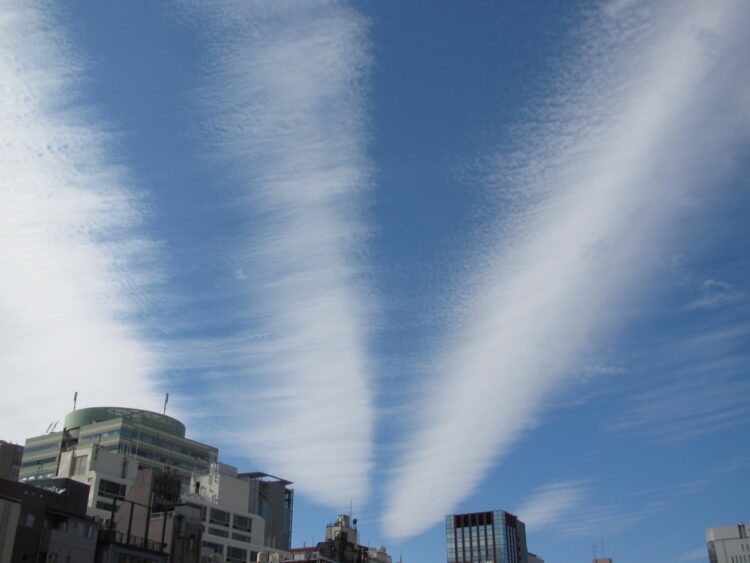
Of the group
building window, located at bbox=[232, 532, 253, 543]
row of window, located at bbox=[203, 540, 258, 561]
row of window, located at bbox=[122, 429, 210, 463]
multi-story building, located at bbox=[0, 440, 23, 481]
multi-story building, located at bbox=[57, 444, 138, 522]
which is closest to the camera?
multi-story building, located at bbox=[0, 440, 23, 481]

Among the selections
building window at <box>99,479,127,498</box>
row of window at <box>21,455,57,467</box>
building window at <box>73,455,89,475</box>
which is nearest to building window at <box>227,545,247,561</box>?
building window at <box>99,479,127,498</box>

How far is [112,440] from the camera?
18588 centimetres

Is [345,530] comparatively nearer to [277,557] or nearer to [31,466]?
[277,557]

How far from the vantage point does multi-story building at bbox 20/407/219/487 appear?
185m

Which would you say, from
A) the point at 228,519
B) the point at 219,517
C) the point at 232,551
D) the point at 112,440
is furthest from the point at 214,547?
the point at 112,440

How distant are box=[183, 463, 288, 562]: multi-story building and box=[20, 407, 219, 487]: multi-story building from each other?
23.8 m

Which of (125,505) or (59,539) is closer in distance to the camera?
(59,539)

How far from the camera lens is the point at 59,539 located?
79.8 metres

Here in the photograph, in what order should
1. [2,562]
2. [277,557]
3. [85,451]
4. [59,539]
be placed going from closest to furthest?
[2,562]
[59,539]
[277,557]
[85,451]

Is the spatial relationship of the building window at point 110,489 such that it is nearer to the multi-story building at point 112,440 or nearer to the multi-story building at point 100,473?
the multi-story building at point 100,473

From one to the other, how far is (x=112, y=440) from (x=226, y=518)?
49.3 m

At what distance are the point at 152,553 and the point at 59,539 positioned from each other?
1383cm

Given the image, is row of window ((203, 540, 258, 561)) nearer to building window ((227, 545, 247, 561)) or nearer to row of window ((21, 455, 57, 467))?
building window ((227, 545, 247, 561))

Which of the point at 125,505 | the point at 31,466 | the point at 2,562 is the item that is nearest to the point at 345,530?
the point at 125,505
